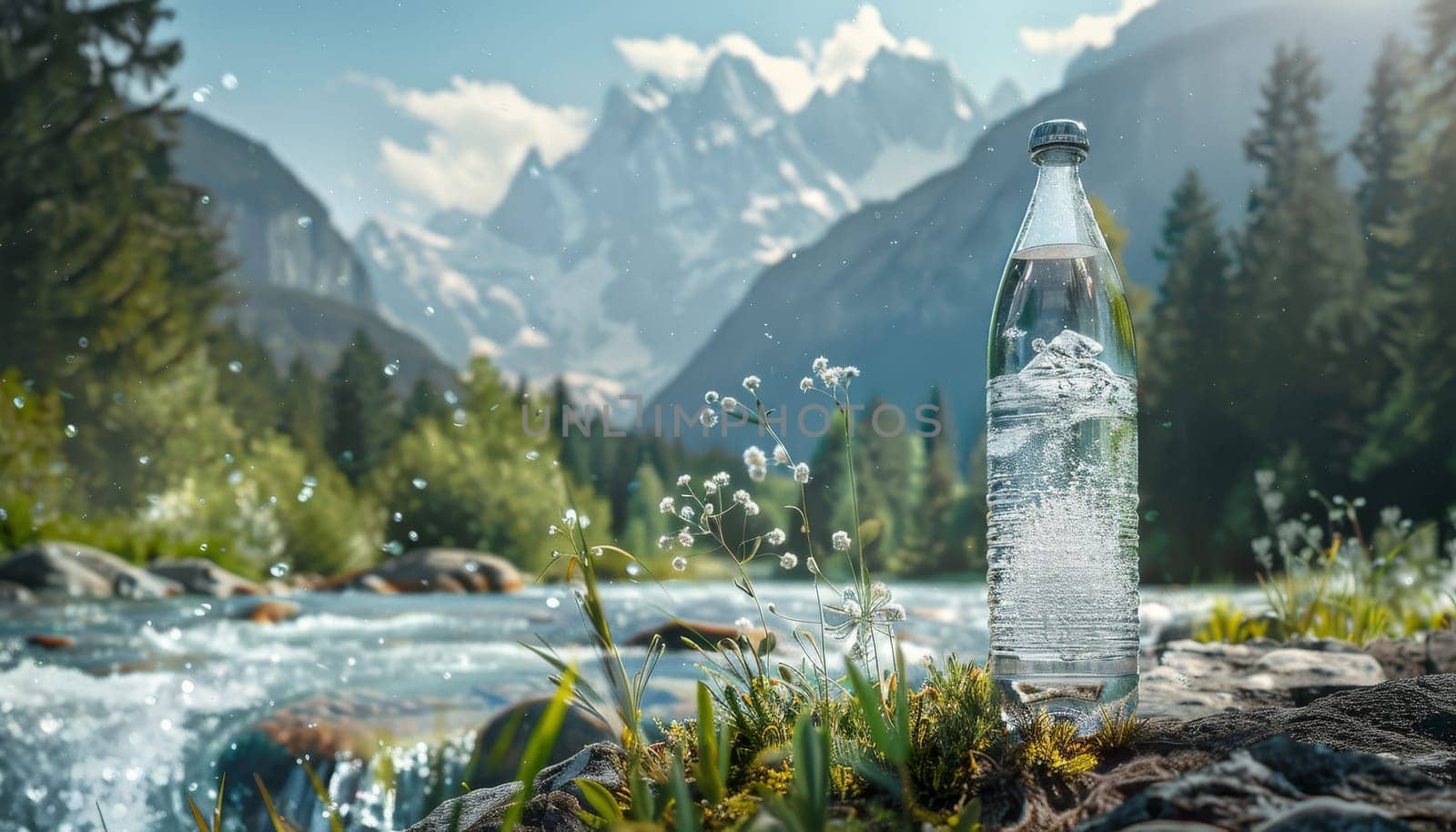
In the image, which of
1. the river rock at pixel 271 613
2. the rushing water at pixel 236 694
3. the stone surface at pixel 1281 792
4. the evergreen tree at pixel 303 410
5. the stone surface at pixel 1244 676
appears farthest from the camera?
the evergreen tree at pixel 303 410

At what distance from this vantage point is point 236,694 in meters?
8.53

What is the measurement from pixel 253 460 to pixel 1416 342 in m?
24.0

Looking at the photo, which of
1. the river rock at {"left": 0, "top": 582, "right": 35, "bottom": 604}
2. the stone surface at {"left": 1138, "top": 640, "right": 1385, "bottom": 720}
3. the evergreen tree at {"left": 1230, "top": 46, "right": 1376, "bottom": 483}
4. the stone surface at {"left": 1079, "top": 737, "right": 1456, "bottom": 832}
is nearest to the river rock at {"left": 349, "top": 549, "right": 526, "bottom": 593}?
the river rock at {"left": 0, "top": 582, "right": 35, "bottom": 604}

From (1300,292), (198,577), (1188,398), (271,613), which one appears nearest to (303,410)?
(198,577)

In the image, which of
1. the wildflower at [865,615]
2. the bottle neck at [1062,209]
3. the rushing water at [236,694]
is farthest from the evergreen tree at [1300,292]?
the wildflower at [865,615]

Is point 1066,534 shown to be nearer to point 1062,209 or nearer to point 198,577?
point 1062,209

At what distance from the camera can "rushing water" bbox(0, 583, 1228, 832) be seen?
6.77 metres

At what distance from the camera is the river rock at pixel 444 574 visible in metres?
17.7

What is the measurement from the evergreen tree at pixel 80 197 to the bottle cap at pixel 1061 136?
23835mm

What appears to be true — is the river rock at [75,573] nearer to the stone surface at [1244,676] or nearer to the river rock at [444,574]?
the river rock at [444,574]

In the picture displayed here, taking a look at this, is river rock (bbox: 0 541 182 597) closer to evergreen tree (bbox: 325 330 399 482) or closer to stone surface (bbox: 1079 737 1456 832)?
stone surface (bbox: 1079 737 1456 832)

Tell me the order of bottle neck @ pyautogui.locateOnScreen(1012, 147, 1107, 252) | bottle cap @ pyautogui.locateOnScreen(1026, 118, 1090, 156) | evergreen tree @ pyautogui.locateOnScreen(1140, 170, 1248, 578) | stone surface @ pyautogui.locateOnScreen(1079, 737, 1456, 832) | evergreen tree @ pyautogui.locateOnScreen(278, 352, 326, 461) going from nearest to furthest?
stone surface @ pyautogui.locateOnScreen(1079, 737, 1456, 832) → bottle cap @ pyautogui.locateOnScreen(1026, 118, 1090, 156) → bottle neck @ pyautogui.locateOnScreen(1012, 147, 1107, 252) → evergreen tree @ pyautogui.locateOnScreen(1140, 170, 1248, 578) → evergreen tree @ pyautogui.locateOnScreen(278, 352, 326, 461)

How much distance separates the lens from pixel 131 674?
Result: 914cm

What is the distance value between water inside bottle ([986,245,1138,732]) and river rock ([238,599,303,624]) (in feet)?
39.1
